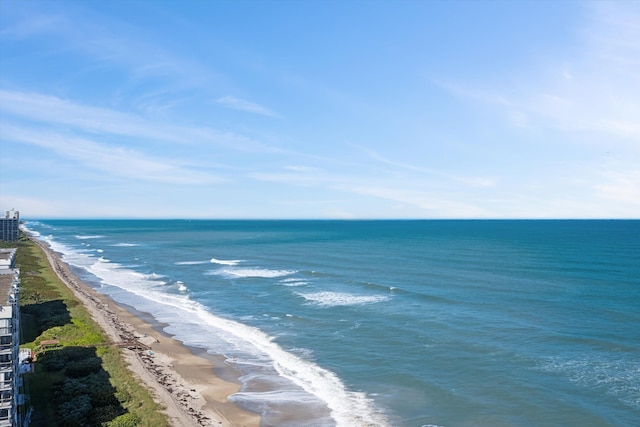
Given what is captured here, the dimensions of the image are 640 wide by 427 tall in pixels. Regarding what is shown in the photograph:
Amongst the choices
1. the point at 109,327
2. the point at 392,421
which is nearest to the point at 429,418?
the point at 392,421

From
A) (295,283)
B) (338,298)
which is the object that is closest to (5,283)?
(338,298)

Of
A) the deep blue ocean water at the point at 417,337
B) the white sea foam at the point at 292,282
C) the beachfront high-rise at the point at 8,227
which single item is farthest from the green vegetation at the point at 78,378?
the beachfront high-rise at the point at 8,227

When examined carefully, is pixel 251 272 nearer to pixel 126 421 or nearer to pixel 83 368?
pixel 83 368

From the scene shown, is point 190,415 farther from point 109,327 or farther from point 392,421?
point 109,327

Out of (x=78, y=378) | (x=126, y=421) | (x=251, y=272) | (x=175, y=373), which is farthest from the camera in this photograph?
(x=251, y=272)

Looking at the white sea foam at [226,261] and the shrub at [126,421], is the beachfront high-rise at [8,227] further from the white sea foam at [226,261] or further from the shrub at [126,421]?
the shrub at [126,421]
